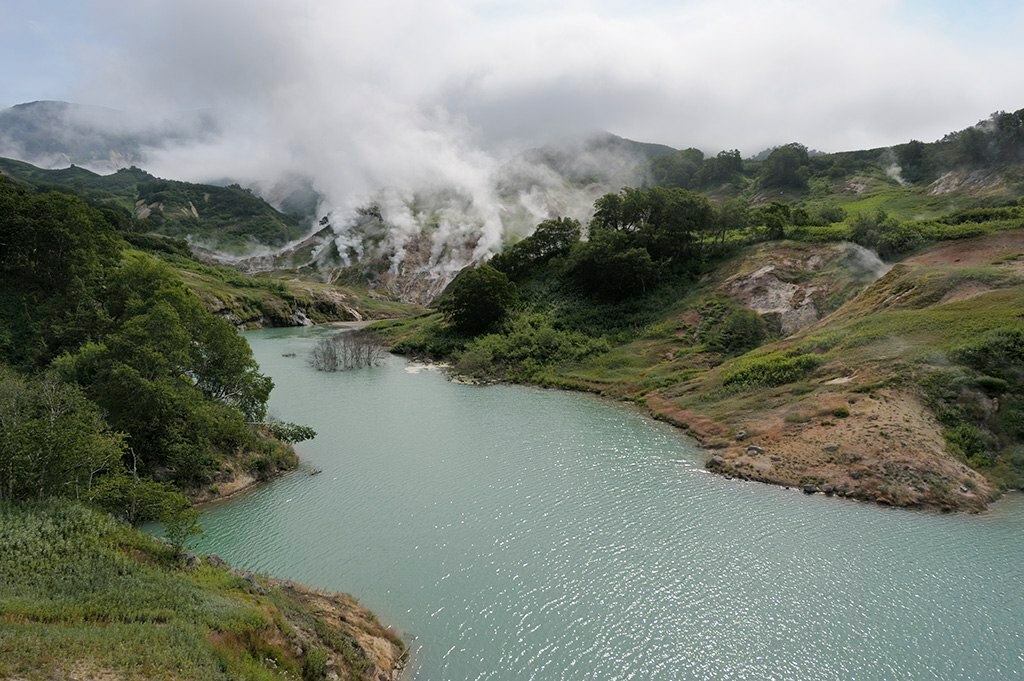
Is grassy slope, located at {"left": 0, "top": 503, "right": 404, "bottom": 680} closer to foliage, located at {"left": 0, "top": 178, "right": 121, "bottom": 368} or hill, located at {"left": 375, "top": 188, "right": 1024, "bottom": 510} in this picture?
hill, located at {"left": 375, "top": 188, "right": 1024, "bottom": 510}

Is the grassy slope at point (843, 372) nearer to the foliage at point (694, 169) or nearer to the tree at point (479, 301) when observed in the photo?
the tree at point (479, 301)

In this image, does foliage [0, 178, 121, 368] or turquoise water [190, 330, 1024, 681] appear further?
foliage [0, 178, 121, 368]

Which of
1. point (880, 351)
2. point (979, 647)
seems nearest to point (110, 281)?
point (979, 647)

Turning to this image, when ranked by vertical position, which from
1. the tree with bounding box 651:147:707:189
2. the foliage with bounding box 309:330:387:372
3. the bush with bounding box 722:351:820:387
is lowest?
the foliage with bounding box 309:330:387:372

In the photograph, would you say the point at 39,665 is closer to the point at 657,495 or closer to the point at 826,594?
the point at 826,594

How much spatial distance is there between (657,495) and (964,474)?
612 inches

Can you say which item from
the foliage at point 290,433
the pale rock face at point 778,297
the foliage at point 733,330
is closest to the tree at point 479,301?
the foliage at point 733,330

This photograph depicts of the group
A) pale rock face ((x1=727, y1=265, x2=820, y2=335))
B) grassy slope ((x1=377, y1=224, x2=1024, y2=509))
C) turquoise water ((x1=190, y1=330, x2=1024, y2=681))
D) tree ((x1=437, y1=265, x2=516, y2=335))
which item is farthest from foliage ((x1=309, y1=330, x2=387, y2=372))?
pale rock face ((x1=727, y1=265, x2=820, y2=335))

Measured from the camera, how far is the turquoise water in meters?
16.7

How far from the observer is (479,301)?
241 feet

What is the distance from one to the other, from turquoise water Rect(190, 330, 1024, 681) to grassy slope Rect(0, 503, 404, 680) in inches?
91.9

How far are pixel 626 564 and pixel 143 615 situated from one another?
15.9 metres

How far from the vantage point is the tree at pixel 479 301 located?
241ft

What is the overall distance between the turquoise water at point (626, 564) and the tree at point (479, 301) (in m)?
38.5
